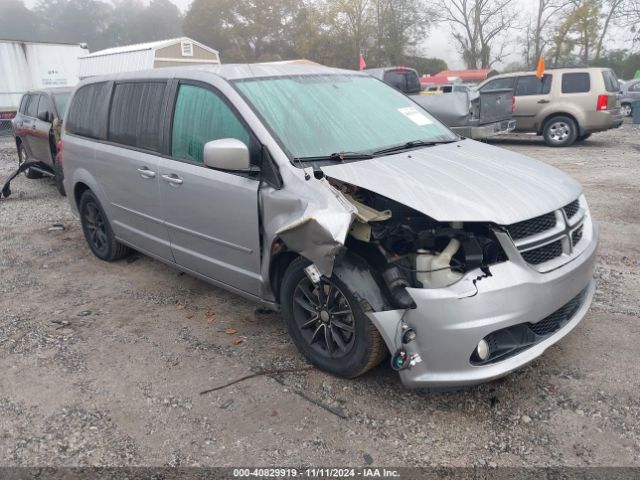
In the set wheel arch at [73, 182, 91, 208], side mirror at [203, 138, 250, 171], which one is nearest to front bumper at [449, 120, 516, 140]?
wheel arch at [73, 182, 91, 208]

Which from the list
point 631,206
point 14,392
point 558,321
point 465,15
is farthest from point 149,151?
point 465,15

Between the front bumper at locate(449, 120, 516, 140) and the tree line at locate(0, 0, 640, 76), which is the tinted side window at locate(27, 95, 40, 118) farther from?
the tree line at locate(0, 0, 640, 76)

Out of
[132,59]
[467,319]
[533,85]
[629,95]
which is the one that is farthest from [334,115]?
[629,95]

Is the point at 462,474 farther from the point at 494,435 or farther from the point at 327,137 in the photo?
the point at 327,137

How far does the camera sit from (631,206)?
673cm

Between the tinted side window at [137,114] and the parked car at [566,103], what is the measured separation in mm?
10698

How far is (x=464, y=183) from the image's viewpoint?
2.96 metres

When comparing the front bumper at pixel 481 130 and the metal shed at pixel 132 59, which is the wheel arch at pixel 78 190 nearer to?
the front bumper at pixel 481 130

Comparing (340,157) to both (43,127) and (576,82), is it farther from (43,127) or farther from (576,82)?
(576,82)

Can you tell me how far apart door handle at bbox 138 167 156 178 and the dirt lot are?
3.61ft

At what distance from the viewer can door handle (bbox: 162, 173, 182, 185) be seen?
3797 mm

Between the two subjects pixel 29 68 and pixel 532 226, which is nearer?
pixel 532 226

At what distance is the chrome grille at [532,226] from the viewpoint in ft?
8.98

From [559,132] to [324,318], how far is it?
37.5ft
